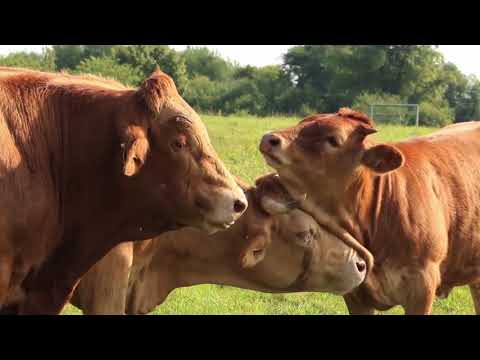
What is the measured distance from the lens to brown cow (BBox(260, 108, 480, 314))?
6.04m

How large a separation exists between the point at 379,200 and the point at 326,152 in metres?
0.60

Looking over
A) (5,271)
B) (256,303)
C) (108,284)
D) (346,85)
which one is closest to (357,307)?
(108,284)

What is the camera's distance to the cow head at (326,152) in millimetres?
6043

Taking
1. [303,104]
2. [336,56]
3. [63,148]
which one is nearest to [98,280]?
[63,148]

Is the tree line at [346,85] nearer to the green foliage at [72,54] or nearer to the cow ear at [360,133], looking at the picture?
the green foliage at [72,54]

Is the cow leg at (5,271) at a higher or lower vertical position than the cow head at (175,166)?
lower

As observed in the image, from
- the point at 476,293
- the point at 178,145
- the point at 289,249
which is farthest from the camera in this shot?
the point at 476,293

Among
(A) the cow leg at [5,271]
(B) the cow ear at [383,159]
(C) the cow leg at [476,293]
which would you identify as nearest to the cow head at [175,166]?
(A) the cow leg at [5,271]

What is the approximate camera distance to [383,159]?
19.9ft

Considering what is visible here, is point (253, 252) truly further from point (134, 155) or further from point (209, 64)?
point (209, 64)

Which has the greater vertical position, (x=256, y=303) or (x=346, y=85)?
(x=256, y=303)

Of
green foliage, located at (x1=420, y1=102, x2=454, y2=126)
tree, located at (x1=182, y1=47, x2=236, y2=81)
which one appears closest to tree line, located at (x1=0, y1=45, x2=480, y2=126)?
green foliage, located at (x1=420, y1=102, x2=454, y2=126)

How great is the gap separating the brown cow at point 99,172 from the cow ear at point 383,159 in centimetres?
154

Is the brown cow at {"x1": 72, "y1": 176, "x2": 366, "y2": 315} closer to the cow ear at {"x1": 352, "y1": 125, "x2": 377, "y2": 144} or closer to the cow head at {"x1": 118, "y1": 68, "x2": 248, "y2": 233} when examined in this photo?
the cow ear at {"x1": 352, "y1": 125, "x2": 377, "y2": 144}
